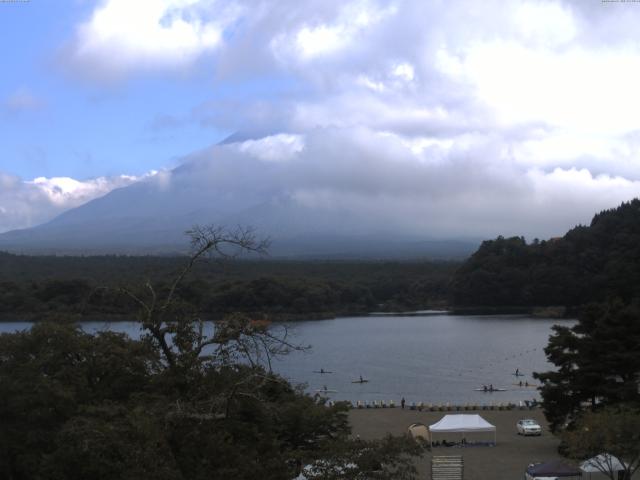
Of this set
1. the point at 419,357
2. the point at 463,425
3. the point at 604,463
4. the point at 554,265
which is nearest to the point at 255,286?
the point at 419,357

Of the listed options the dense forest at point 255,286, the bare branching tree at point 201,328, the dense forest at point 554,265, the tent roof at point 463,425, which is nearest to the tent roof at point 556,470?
the tent roof at point 463,425

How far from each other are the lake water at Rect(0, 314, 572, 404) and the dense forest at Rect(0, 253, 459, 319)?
6.65 feet

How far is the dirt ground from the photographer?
1314 cm

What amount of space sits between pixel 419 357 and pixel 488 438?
18593mm

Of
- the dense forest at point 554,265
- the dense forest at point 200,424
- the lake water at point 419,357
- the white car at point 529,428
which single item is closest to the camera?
the dense forest at point 200,424

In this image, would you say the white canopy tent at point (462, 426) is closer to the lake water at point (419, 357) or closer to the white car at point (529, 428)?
the white car at point (529, 428)

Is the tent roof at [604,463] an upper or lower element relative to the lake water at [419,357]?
upper

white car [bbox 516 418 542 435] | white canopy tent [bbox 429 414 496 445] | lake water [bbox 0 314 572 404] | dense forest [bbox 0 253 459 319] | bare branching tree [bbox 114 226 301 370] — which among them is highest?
bare branching tree [bbox 114 226 301 370]

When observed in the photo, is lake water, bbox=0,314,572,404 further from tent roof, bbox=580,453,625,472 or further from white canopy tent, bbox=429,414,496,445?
tent roof, bbox=580,453,625,472

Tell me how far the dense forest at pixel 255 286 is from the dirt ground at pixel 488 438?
53.5 feet

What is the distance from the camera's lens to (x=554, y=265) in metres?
55.1

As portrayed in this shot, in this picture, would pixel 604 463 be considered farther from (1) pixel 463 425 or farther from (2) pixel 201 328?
(2) pixel 201 328

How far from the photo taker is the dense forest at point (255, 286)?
46531 millimetres

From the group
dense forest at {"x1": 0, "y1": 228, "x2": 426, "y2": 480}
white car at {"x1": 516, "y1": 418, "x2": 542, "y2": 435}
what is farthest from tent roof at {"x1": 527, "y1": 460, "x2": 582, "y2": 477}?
white car at {"x1": 516, "y1": 418, "x2": 542, "y2": 435}
